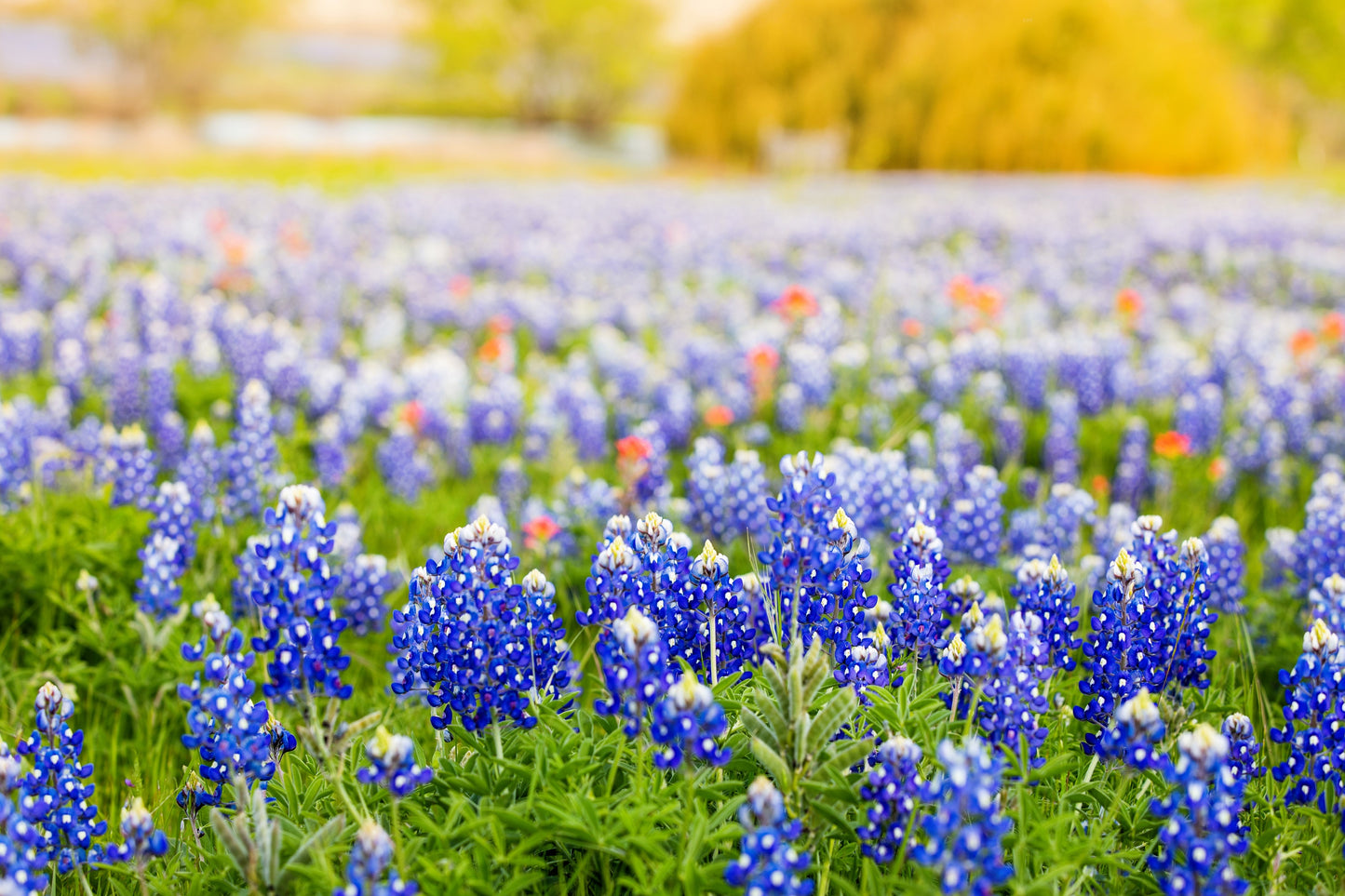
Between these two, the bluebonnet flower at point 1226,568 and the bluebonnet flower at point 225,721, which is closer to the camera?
the bluebonnet flower at point 225,721

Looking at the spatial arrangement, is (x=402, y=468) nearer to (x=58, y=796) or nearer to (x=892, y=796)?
(x=58, y=796)

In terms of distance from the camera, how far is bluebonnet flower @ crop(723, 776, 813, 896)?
6.46 ft

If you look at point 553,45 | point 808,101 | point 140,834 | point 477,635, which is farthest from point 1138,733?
point 553,45

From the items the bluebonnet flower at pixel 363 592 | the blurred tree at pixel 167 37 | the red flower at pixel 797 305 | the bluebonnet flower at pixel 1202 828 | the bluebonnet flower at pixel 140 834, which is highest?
the blurred tree at pixel 167 37

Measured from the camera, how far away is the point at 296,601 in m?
2.25

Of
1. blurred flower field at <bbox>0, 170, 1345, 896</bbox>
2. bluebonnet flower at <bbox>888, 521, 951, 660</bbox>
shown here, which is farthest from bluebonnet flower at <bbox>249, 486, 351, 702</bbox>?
bluebonnet flower at <bbox>888, 521, 951, 660</bbox>

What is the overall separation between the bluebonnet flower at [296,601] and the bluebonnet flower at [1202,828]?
5.07ft

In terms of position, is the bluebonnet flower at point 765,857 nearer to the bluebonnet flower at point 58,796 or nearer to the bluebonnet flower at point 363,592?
the bluebonnet flower at point 58,796

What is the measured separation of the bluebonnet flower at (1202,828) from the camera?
6.60 feet

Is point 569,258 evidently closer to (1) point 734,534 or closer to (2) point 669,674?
(1) point 734,534

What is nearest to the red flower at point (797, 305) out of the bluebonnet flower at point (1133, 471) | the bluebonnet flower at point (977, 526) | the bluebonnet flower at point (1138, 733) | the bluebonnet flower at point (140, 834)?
the bluebonnet flower at point (1133, 471)

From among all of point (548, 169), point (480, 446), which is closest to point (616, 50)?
point (548, 169)

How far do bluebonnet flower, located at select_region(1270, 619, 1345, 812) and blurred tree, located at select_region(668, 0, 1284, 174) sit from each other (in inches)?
842

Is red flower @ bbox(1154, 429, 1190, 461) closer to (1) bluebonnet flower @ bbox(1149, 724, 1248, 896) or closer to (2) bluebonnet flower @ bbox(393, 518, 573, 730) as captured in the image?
(1) bluebonnet flower @ bbox(1149, 724, 1248, 896)
